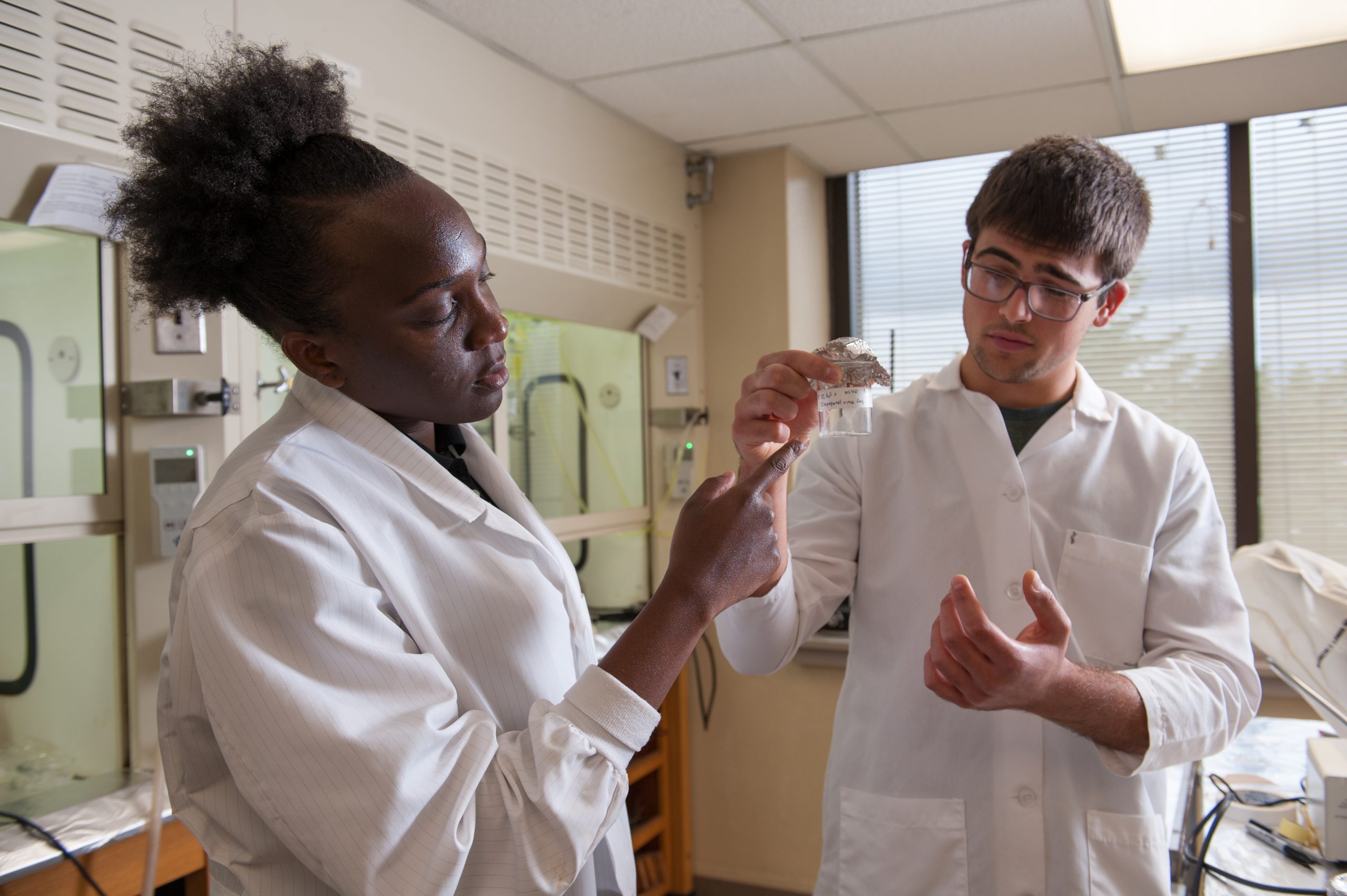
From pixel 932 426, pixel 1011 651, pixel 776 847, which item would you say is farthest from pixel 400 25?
pixel 776 847

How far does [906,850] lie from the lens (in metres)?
1.29

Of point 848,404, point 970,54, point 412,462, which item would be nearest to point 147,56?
point 412,462

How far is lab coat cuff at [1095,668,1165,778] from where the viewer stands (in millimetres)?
1129

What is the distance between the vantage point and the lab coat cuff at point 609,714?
32.6 inches

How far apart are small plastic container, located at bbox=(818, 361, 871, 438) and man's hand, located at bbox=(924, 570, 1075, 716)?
0.70 feet

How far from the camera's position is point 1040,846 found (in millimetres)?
1229

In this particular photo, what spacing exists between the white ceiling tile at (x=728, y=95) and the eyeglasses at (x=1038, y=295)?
129cm

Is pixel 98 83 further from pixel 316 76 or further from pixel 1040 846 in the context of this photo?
pixel 1040 846

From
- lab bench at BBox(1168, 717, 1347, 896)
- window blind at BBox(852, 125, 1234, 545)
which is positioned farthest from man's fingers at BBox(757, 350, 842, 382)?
window blind at BBox(852, 125, 1234, 545)

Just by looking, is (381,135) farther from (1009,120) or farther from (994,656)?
(1009,120)

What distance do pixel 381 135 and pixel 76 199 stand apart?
68 cm

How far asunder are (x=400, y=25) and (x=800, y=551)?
150 cm

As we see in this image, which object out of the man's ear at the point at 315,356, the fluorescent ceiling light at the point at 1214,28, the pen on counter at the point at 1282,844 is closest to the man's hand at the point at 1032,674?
the pen on counter at the point at 1282,844

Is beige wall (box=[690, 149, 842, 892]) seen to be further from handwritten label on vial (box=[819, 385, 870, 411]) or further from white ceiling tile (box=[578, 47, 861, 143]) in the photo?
handwritten label on vial (box=[819, 385, 870, 411])
